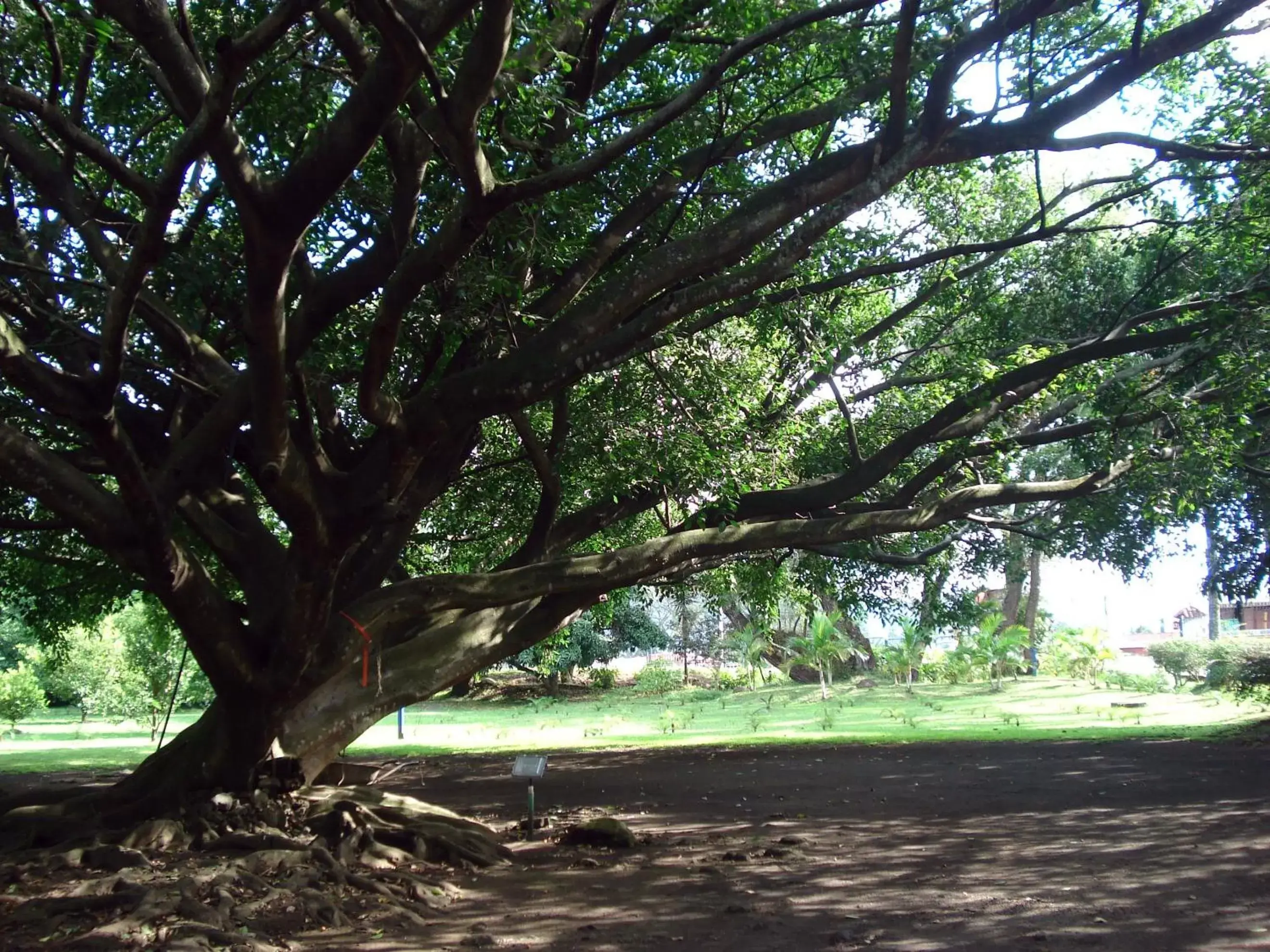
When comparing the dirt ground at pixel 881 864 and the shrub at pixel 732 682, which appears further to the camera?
the shrub at pixel 732 682

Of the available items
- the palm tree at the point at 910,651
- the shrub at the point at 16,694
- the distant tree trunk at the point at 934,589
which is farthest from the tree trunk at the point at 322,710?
the palm tree at the point at 910,651

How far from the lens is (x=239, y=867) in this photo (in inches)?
271

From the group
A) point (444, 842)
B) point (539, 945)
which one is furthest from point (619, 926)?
point (444, 842)

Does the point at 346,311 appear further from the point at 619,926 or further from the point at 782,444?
the point at 619,926

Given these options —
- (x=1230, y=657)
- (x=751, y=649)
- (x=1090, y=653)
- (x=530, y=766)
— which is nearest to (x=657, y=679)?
(x=751, y=649)

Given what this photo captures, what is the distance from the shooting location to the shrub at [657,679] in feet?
117

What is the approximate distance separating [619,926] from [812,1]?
786 centimetres

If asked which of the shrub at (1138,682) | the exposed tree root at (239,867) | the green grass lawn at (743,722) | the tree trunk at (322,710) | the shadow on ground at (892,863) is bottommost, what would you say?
the green grass lawn at (743,722)

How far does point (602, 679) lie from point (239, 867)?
29.6 metres

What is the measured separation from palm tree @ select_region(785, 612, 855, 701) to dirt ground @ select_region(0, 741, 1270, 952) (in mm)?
13542

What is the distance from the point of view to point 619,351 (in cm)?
710

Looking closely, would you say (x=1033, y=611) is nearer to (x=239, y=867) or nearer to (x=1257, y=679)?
(x=1257, y=679)

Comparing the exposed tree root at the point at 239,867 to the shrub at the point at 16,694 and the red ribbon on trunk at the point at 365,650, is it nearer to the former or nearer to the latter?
the red ribbon on trunk at the point at 365,650

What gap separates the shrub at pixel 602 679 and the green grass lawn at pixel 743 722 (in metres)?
1.05
